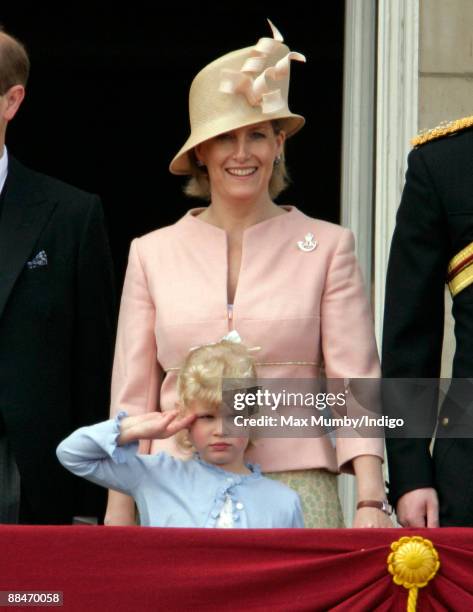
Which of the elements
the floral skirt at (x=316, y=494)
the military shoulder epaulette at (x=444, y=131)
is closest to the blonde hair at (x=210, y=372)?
the floral skirt at (x=316, y=494)

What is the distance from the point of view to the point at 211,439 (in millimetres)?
3900

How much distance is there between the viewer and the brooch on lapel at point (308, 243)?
13.8 ft

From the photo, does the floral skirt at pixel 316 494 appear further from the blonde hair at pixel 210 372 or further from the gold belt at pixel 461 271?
the gold belt at pixel 461 271

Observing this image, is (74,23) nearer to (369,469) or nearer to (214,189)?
(214,189)

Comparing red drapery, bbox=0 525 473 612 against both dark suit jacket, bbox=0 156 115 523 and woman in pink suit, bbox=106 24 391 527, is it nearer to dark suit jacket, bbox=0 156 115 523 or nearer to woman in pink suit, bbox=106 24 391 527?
woman in pink suit, bbox=106 24 391 527

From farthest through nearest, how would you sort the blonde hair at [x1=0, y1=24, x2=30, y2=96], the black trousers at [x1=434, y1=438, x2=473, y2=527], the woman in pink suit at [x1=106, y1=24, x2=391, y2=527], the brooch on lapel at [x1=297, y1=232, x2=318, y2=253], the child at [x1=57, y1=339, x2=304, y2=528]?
the blonde hair at [x1=0, y1=24, x2=30, y2=96], the brooch on lapel at [x1=297, y1=232, x2=318, y2=253], the woman in pink suit at [x1=106, y1=24, x2=391, y2=527], the child at [x1=57, y1=339, x2=304, y2=528], the black trousers at [x1=434, y1=438, x2=473, y2=527]

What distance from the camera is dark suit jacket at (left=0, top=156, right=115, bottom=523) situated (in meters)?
4.25

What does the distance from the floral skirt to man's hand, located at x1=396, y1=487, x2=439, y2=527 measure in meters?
0.29

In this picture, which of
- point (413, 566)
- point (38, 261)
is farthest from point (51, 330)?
point (413, 566)

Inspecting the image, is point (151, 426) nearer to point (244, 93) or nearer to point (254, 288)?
point (254, 288)

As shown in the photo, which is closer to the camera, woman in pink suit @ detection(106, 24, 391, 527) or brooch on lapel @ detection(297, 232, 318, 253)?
woman in pink suit @ detection(106, 24, 391, 527)

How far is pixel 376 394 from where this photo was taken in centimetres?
397

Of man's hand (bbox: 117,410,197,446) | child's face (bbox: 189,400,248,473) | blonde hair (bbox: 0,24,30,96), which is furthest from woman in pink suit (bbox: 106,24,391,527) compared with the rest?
blonde hair (bbox: 0,24,30,96)

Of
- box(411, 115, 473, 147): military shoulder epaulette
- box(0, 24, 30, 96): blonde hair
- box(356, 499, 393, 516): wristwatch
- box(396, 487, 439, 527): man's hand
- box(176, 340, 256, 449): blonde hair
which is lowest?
box(396, 487, 439, 527): man's hand
